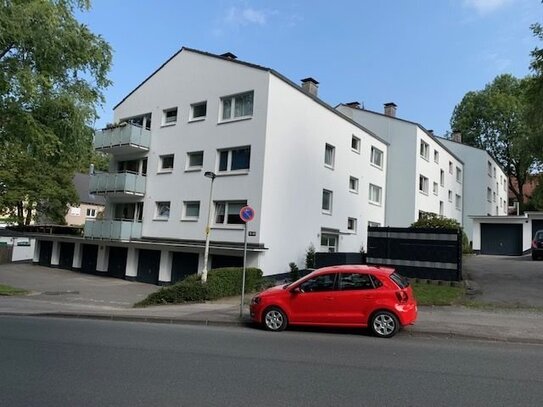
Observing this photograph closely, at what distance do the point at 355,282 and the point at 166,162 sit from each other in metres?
19.2

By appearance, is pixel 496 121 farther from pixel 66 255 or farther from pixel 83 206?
pixel 83 206

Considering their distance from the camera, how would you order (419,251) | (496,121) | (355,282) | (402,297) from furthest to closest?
(496,121) < (419,251) < (355,282) < (402,297)

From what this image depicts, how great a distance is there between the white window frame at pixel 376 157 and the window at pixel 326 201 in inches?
252

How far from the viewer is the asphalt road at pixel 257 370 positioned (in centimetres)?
575

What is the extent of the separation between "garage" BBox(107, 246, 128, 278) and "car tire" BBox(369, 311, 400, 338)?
20737 millimetres

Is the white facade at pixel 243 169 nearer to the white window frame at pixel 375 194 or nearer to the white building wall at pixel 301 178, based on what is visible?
the white building wall at pixel 301 178

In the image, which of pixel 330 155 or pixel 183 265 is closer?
pixel 183 265

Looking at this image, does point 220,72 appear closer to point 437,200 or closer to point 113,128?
point 113,128

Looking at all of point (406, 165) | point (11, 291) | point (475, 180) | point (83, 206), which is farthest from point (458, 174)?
point (83, 206)

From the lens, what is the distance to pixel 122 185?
28078 mm

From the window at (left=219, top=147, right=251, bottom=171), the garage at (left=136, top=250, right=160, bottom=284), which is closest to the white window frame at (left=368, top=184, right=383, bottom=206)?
the window at (left=219, top=147, right=251, bottom=171)

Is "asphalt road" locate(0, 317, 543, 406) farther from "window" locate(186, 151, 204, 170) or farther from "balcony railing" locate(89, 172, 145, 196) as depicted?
"balcony railing" locate(89, 172, 145, 196)

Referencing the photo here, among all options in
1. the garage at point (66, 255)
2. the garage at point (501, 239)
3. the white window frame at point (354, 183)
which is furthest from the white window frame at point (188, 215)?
the garage at point (501, 239)

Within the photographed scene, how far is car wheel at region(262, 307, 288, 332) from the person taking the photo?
38.6 ft
